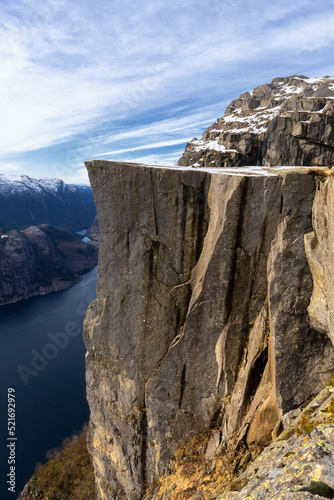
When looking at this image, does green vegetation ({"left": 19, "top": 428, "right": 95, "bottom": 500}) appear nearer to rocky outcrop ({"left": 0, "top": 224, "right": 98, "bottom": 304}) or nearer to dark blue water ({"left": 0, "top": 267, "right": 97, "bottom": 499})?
dark blue water ({"left": 0, "top": 267, "right": 97, "bottom": 499})

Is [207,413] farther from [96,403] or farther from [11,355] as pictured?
[11,355]

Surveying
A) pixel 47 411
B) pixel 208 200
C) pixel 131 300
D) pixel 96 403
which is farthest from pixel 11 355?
pixel 208 200

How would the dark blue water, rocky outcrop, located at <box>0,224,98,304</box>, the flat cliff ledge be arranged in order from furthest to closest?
rocky outcrop, located at <box>0,224,98,304</box>
the dark blue water
the flat cliff ledge

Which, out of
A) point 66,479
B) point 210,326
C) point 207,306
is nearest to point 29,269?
point 66,479

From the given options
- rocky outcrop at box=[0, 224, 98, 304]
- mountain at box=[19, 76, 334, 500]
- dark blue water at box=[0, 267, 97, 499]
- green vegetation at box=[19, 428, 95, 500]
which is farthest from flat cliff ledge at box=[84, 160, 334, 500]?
rocky outcrop at box=[0, 224, 98, 304]

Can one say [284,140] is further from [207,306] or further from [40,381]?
[40,381]

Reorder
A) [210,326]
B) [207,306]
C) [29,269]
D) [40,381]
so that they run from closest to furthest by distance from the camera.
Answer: [207,306] → [210,326] → [40,381] → [29,269]

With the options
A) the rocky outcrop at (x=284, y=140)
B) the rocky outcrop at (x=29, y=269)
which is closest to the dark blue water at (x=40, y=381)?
the rocky outcrop at (x=29, y=269)
